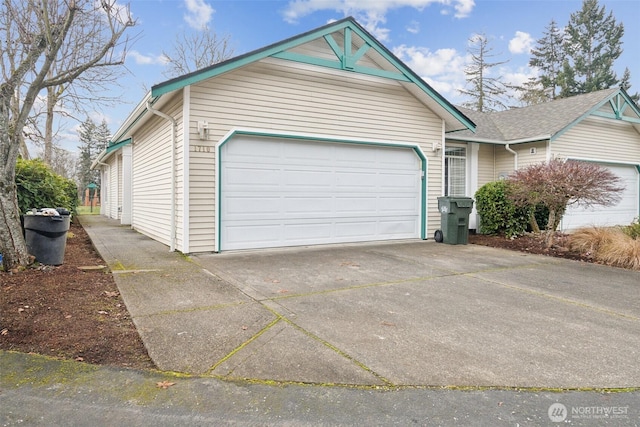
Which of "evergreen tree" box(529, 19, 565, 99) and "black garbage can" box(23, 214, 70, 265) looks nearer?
"black garbage can" box(23, 214, 70, 265)

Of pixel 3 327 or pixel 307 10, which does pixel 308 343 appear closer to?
pixel 3 327

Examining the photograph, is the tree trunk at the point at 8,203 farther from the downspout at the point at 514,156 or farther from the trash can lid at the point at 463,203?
the downspout at the point at 514,156

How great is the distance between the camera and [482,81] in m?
29.9

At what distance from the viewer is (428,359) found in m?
2.99

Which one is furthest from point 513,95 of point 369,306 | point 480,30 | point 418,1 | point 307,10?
point 369,306


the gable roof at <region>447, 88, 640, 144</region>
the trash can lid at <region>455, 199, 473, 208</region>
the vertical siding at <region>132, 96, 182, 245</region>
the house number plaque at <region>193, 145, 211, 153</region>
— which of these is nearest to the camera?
the house number plaque at <region>193, 145, 211, 153</region>

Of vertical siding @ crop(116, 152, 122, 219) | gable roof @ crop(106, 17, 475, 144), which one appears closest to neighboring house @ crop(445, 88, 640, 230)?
gable roof @ crop(106, 17, 475, 144)

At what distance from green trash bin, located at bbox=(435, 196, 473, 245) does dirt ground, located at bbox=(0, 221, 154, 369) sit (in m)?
7.33

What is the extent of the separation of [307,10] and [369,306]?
45.0 feet

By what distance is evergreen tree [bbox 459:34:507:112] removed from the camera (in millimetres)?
29312

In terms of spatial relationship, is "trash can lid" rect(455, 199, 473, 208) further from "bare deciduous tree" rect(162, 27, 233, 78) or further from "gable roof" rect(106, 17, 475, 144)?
"bare deciduous tree" rect(162, 27, 233, 78)

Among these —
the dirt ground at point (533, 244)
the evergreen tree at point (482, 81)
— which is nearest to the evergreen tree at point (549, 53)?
the evergreen tree at point (482, 81)

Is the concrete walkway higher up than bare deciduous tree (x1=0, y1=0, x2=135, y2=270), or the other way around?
bare deciduous tree (x1=0, y1=0, x2=135, y2=270)

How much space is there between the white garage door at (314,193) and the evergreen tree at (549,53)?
30.1 m
